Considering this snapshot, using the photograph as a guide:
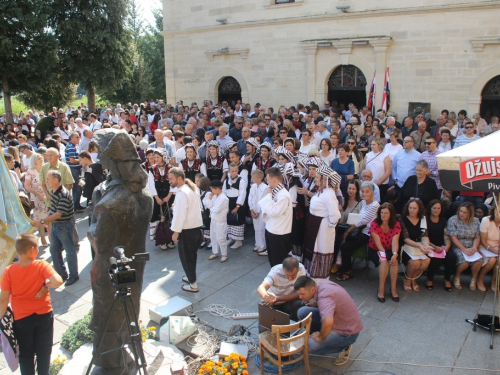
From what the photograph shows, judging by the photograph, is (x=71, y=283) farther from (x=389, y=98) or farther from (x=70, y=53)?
(x=70, y=53)

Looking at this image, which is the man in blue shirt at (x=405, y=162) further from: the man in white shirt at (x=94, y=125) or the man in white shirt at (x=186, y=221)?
the man in white shirt at (x=94, y=125)

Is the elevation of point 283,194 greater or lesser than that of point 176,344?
greater

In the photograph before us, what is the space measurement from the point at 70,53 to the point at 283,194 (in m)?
18.9

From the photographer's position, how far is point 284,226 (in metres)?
6.50

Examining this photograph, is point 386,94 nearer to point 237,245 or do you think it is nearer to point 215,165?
point 215,165

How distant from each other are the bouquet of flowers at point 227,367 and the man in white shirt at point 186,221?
6.43ft

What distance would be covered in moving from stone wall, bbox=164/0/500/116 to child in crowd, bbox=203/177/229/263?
29.6ft

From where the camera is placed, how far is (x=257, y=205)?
7.96 metres

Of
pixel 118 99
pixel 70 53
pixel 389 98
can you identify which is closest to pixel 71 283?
pixel 389 98

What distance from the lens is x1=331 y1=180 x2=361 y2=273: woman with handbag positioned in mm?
7016

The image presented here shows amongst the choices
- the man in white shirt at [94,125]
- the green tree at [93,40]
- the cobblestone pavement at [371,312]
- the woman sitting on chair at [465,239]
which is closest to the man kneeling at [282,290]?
the cobblestone pavement at [371,312]

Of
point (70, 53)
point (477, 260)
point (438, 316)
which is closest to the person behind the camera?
point (438, 316)

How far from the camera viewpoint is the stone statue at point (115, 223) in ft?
13.1

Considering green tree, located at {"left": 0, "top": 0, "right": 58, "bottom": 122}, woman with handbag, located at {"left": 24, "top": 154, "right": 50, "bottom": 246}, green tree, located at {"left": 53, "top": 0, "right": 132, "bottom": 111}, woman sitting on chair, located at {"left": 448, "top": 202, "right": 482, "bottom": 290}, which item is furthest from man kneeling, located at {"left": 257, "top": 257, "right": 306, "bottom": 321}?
green tree, located at {"left": 53, "top": 0, "right": 132, "bottom": 111}
